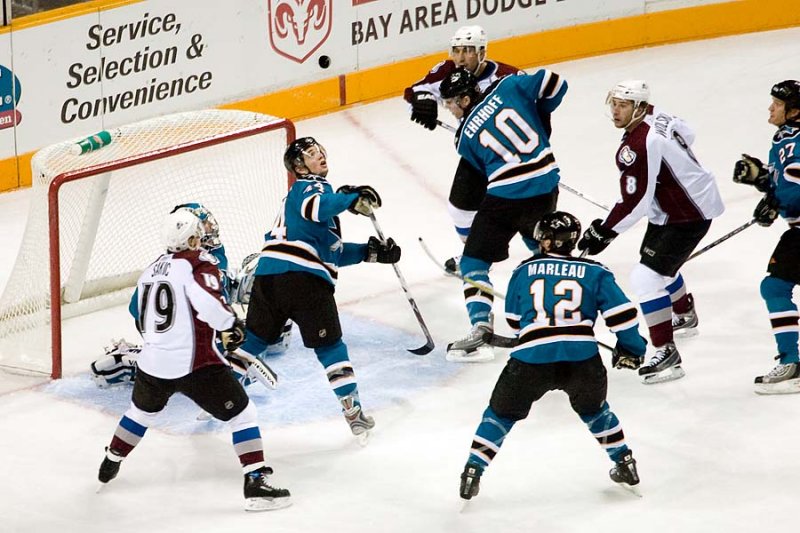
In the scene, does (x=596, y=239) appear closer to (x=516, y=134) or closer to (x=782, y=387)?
(x=516, y=134)

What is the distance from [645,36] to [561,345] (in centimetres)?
531

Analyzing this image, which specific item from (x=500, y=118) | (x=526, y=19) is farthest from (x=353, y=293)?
(x=526, y=19)

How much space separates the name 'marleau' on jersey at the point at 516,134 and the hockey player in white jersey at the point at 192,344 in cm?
147

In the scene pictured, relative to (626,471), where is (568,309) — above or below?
above


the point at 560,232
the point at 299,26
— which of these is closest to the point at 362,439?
the point at 560,232

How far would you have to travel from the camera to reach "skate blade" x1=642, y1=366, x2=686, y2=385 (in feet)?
19.7

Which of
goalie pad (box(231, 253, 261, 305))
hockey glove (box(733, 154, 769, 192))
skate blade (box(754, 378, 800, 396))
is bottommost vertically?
skate blade (box(754, 378, 800, 396))

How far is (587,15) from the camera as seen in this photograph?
9734 millimetres

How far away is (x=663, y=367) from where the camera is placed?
603 centimetres

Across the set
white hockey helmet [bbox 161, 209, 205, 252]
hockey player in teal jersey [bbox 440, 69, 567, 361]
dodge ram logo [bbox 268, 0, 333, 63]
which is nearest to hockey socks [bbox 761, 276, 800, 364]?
hockey player in teal jersey [bbox 440, 69, 567, 361]

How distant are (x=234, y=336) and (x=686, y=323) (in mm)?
2074

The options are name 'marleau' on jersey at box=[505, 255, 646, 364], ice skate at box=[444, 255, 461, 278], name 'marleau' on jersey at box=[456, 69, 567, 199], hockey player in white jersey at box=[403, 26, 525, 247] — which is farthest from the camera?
ice skate at box=[444, 255, 461, 278]

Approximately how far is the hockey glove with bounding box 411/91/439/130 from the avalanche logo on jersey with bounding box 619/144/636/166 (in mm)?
1084

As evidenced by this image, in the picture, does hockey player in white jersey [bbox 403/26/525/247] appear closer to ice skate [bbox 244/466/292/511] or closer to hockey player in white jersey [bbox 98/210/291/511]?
hockey player in white jersey [bbox 98/210/291/511]
